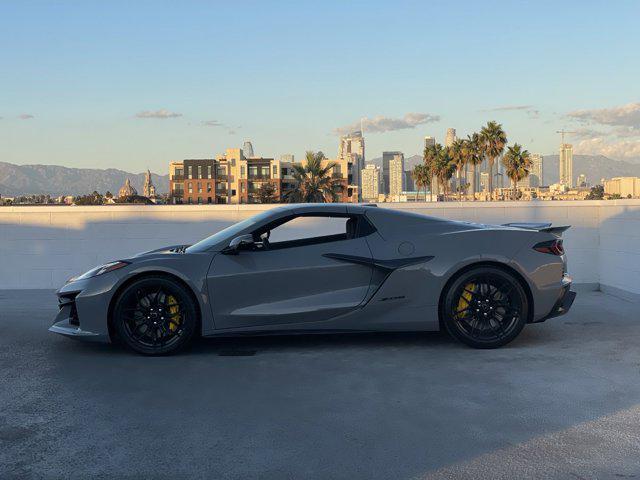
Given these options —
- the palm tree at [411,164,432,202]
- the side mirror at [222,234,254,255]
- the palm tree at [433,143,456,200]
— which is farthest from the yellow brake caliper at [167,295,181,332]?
the palm tree at [411,164,432,202]

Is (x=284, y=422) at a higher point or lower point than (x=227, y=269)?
lower

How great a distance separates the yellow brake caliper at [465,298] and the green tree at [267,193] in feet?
461

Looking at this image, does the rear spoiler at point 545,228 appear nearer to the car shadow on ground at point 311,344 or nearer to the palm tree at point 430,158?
the car shadow on ground at point 311,344

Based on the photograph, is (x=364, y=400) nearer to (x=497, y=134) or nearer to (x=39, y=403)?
(x=39, y=403)

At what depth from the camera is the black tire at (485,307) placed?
20.7ft

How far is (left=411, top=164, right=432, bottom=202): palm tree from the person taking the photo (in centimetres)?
13212

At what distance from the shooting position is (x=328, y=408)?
4543 mm

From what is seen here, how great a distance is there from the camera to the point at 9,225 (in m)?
11.2

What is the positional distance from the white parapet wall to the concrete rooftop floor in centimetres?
363

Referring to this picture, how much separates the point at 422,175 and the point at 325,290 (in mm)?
129984

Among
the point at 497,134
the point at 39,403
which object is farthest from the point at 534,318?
the point at 497,134

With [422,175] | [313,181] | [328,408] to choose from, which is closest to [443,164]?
[422,175]

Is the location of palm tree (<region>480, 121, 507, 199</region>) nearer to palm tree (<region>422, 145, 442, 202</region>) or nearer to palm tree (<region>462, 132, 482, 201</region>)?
palm tree (<region>462, 132, 482, 201</region>)

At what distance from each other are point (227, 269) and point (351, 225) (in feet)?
4.01
